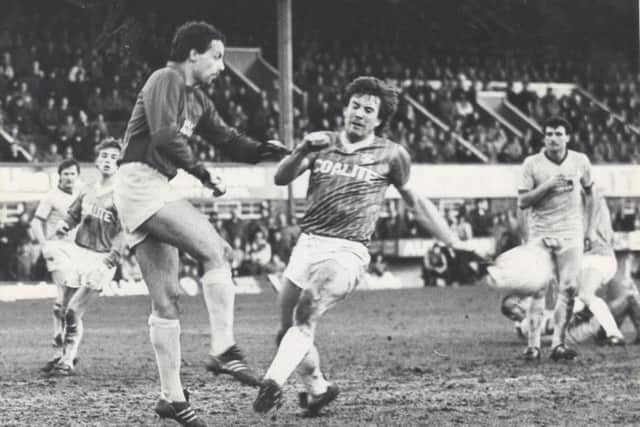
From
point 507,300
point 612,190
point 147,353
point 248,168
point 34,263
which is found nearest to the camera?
point 147,353

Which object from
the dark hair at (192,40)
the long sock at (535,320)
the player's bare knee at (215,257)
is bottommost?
the long sock at (535,320)

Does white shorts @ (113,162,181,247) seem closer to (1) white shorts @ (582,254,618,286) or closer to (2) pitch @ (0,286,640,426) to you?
(2) pitch @ (0,286,640,426)

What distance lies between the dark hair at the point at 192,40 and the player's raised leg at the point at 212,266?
3.07 feet

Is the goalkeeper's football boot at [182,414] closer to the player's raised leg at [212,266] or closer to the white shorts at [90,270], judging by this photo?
the player's raised leg at [212,266]

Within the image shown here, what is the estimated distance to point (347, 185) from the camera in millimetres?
8195

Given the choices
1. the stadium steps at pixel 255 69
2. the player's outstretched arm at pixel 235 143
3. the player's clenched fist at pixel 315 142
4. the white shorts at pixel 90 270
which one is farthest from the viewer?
the stadium steps at pixel 255 69

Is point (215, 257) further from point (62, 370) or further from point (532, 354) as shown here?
point (532, 354)

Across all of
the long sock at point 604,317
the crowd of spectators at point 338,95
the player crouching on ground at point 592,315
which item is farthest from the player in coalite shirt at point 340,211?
the long sock at point 604,317

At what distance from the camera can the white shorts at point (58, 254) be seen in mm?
12096

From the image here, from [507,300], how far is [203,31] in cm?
877

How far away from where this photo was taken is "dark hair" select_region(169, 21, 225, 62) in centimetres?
737

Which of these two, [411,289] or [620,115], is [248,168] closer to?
[411,289]

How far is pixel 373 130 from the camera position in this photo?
27.7 feet

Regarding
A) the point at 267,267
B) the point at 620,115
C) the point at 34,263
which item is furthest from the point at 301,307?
the point at 620,115
